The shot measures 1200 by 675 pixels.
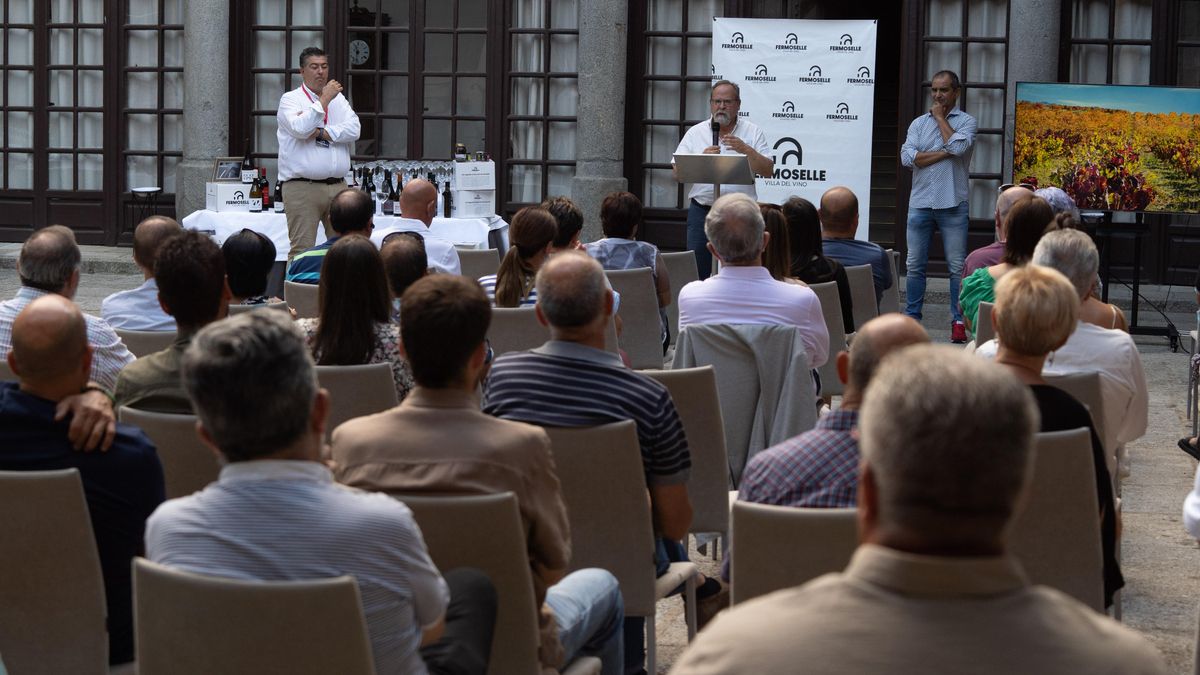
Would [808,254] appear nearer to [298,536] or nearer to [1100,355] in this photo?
[1100,355]

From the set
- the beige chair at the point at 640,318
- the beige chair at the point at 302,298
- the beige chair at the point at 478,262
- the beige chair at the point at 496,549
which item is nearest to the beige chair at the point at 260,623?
the beige chair at the point at 496,549

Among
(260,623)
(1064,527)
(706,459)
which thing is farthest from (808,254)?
(260,623)

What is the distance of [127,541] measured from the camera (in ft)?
10.6

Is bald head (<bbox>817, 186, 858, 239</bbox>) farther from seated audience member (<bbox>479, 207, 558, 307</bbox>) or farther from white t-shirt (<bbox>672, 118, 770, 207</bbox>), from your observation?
white t-shirt (<bbox>672, 118, 770, 207</bbox>)

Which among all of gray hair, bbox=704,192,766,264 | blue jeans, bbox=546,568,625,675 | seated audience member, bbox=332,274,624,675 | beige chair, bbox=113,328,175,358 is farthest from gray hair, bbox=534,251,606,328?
beige chair, bbox=113,328,175,358

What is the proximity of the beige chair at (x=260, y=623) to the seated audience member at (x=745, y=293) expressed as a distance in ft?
9.57

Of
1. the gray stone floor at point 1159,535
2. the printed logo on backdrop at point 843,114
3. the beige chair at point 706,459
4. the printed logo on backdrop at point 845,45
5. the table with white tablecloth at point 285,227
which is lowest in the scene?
the gray stone floor at point 1159,535

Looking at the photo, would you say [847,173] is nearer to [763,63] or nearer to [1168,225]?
[763,63]

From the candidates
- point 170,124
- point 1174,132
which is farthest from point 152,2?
point 1174,132

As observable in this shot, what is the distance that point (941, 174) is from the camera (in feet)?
34.7

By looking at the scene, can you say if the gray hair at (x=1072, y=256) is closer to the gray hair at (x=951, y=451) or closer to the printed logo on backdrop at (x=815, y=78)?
the gray hair at (x=951, y=451)

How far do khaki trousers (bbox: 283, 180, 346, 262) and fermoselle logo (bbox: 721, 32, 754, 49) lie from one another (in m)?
3.18

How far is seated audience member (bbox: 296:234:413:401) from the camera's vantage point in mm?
4574

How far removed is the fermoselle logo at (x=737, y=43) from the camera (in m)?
11.4
